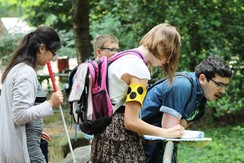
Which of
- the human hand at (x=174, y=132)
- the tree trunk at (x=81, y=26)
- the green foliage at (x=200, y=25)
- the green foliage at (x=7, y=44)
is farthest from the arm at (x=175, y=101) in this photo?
the green foliage at (x=7, y=44)

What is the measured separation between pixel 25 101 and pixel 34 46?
375 millimetres

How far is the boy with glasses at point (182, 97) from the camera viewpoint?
8.71 feet

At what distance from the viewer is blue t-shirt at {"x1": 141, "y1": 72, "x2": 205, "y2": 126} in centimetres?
265

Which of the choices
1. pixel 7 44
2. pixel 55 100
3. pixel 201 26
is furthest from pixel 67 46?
pixel 55 100

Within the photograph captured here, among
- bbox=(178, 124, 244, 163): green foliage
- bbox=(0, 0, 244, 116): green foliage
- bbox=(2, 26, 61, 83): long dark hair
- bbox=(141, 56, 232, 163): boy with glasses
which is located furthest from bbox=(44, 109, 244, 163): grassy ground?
bbox=(2, 26, 61, 83): long dark hair

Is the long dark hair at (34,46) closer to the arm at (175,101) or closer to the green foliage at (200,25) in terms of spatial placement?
the arm at (175,101)

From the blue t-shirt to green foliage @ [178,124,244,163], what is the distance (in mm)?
3437

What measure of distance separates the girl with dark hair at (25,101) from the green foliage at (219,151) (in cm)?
360

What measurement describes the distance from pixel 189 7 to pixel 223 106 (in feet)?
6.17

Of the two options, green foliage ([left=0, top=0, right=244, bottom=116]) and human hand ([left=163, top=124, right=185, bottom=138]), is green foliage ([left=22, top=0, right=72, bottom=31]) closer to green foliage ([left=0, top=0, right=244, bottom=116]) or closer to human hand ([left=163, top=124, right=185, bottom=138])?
green foliage ([left=0, top=0, right=244, bottom=116])

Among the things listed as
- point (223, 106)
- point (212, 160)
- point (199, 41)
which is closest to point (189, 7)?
point (199, 41)

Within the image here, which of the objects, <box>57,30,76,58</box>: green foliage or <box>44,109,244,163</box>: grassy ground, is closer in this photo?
<box>44,109,244,163</box>: grassy ground

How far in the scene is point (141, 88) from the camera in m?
2.42

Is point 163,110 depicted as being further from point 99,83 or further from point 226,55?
point 226,55
